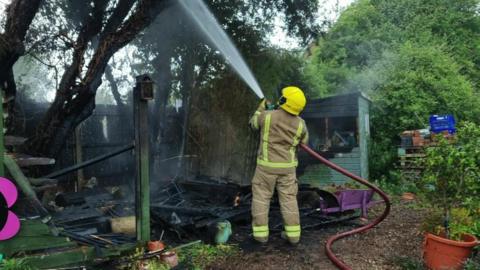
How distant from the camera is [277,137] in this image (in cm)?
492

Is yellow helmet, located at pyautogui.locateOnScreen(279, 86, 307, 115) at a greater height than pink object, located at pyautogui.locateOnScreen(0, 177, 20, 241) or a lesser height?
greater

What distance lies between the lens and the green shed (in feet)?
30.3

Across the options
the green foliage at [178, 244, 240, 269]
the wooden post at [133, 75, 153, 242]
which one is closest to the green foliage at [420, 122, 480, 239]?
the green foliage at [178, 244, 240, 269]

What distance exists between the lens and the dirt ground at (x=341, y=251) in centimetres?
424

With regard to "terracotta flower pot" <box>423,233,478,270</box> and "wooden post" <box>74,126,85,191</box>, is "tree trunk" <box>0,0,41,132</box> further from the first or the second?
"terracotta flower pot" <box>423,233,478,270</box>

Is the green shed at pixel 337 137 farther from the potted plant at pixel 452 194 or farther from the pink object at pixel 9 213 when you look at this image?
the pink object at pixel 9 213

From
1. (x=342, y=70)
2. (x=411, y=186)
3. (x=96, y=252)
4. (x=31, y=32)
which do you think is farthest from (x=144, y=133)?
(x=342, y=70)

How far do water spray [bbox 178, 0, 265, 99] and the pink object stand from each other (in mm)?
5483

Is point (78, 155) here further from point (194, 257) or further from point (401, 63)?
point (401, 63)

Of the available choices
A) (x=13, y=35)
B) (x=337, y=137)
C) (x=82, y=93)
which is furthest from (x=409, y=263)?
(x=337, y=137)

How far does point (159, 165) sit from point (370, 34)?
12.4m

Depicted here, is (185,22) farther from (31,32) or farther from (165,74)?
(31,32)

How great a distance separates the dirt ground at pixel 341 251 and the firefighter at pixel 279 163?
0.25 m

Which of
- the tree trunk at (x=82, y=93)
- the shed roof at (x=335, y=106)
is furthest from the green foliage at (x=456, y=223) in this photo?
the shed roof at (x=335, y=106)
